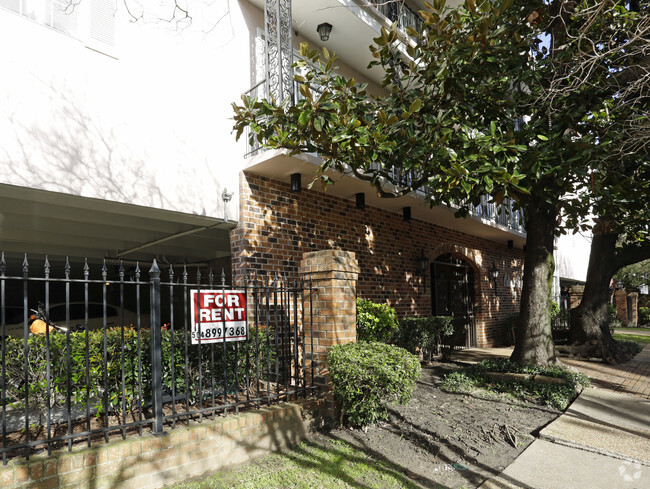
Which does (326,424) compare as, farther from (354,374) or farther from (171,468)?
(171,468)

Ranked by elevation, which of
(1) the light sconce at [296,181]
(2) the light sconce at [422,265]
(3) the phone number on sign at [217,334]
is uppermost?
(1) the light sconce at [296,181]

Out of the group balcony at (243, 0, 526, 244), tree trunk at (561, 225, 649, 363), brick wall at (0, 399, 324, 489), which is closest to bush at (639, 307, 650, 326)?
tree trunk at (561, 225, 649, 363)

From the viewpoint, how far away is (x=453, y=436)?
15.9ft

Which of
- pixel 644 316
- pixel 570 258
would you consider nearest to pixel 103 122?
pixel 570 258

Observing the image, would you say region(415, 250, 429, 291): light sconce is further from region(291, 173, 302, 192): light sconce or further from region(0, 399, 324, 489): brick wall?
region(0, 399, 324, 489): brick wall

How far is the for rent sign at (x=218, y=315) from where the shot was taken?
4.23 m

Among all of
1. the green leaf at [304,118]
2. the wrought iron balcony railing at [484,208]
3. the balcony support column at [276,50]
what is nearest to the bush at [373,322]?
the wrought iron balcony railing at [484,208]

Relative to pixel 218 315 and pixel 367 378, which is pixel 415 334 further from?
pixel 218 315

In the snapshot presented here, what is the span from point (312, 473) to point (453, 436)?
172cm

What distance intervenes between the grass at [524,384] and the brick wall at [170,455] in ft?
9.89

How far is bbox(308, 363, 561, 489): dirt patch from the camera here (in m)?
4.12

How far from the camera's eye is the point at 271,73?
6.84 m

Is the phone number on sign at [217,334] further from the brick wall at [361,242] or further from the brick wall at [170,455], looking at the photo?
the brick wall at [361,242]

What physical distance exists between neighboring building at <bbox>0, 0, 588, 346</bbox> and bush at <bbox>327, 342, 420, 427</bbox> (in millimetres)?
1768
